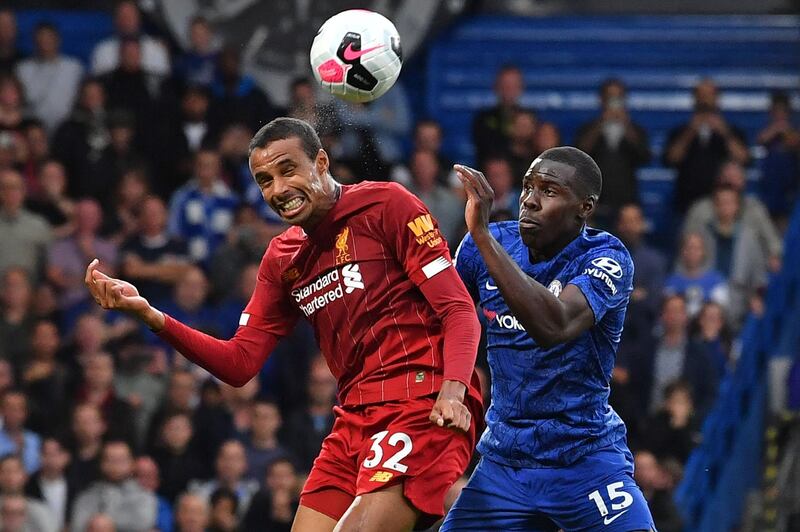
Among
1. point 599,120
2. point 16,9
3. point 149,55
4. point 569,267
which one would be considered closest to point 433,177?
point 599,120

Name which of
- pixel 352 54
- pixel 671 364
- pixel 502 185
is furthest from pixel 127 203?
pixel 352 54

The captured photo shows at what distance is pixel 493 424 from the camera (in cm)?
626

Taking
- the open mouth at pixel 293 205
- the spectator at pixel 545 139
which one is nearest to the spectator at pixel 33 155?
the spectator at pixel 545 139

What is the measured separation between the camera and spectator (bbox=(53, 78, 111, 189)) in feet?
42.4

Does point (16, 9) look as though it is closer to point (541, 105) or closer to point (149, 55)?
point (149, 55)

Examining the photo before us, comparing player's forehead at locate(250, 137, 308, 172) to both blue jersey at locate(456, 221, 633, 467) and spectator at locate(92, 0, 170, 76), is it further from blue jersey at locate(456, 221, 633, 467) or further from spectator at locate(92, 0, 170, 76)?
spectator at locate(92, 0, 170, 76)

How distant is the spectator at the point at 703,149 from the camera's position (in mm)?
13320

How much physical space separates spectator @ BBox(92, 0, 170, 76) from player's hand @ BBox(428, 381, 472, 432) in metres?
8.56

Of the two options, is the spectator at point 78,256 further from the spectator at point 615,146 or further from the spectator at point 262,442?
the spectator at point 615,146

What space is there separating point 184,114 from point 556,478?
26.0 ft

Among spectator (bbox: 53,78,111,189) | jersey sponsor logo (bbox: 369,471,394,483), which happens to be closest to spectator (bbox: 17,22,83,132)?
spectator (bbox: 53,78,111,189)

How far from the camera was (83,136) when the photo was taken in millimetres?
12984

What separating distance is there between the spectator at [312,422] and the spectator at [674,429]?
2.24 metres

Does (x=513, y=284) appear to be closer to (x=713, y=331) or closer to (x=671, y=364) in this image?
(x=671, y=364)
